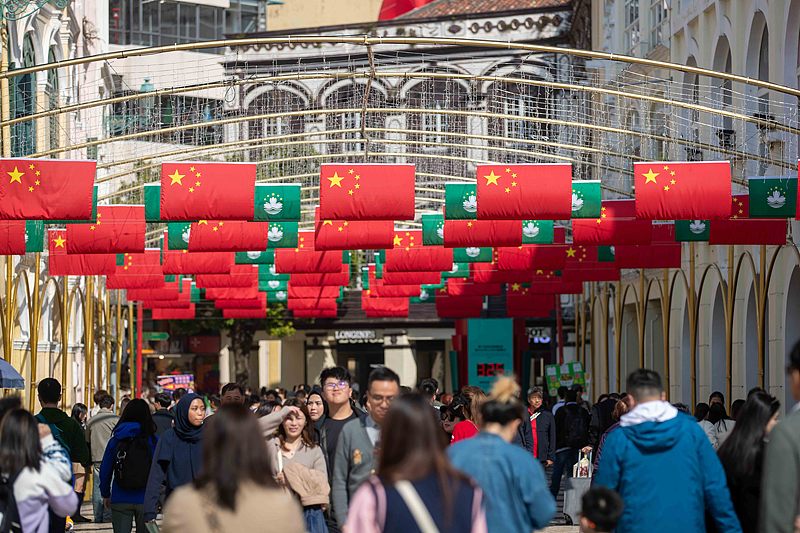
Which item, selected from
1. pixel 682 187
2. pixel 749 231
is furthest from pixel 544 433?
pixel 749 231

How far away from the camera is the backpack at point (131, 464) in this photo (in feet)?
49.3

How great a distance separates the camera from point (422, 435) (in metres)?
7.21

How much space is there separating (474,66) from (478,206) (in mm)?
38133

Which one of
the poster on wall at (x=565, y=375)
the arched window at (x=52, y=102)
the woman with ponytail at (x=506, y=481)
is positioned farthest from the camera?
the poster on wall at (x=565, y=375)

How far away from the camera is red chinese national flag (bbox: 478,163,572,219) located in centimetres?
2391

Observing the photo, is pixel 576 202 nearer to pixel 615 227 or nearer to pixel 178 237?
pixel 615 227

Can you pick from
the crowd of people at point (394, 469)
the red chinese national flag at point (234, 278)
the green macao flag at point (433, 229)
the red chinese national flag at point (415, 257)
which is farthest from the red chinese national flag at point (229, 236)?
the crowd of people at point (394, 469)

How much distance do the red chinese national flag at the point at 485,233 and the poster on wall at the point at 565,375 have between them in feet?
48.7

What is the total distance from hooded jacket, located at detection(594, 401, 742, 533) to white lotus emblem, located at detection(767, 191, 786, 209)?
578 inches

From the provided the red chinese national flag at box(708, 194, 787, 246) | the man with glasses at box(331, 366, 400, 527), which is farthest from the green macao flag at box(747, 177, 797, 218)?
the man with glasses at box(331, 366, 400, 527)

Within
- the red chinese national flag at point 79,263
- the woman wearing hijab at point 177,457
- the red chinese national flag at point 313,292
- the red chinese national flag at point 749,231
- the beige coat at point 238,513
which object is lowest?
the woman wearing hijab at point 177,457

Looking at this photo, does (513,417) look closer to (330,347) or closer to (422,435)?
(422,435)

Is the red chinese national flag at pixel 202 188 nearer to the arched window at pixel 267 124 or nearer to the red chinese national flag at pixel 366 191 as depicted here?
the red chinese national flag at pixel 366 191

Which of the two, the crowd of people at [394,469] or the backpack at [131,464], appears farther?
the backpack at [131,464]
